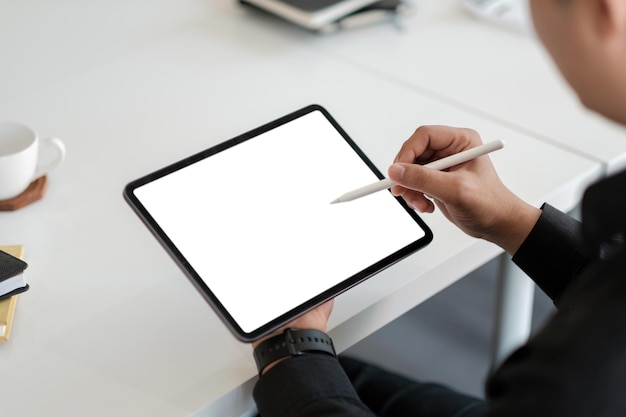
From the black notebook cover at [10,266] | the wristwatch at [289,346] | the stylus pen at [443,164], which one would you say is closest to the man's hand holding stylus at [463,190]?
the stylus pen at [443,164]

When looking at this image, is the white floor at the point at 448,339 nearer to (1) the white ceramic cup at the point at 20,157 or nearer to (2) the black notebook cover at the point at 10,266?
(1) the white ceramic cup at the point at 20,157

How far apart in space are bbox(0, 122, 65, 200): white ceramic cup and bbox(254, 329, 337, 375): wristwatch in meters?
0.39

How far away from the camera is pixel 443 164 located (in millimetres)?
956

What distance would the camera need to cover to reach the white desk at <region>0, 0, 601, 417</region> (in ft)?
2.86

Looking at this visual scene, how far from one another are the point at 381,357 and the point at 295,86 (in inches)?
30.2

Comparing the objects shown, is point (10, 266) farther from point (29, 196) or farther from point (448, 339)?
point (448, 339)

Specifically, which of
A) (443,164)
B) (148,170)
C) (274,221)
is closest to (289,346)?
(274,221)

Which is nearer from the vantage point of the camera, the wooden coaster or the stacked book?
the stacked book

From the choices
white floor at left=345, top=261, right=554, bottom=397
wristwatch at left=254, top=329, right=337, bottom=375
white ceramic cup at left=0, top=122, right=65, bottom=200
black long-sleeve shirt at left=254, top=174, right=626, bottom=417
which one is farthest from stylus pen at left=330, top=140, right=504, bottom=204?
white floor at left=345, top=261, right=554, bottom=397

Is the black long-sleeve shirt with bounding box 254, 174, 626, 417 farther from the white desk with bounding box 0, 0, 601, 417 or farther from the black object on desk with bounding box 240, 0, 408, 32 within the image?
the black object on desk with bounding box 240, 0, 408, 32

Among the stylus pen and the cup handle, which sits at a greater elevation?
the stylus pen

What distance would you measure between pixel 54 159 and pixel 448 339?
104cm

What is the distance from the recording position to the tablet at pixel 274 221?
0.88m

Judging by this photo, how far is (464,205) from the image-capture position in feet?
3.08
